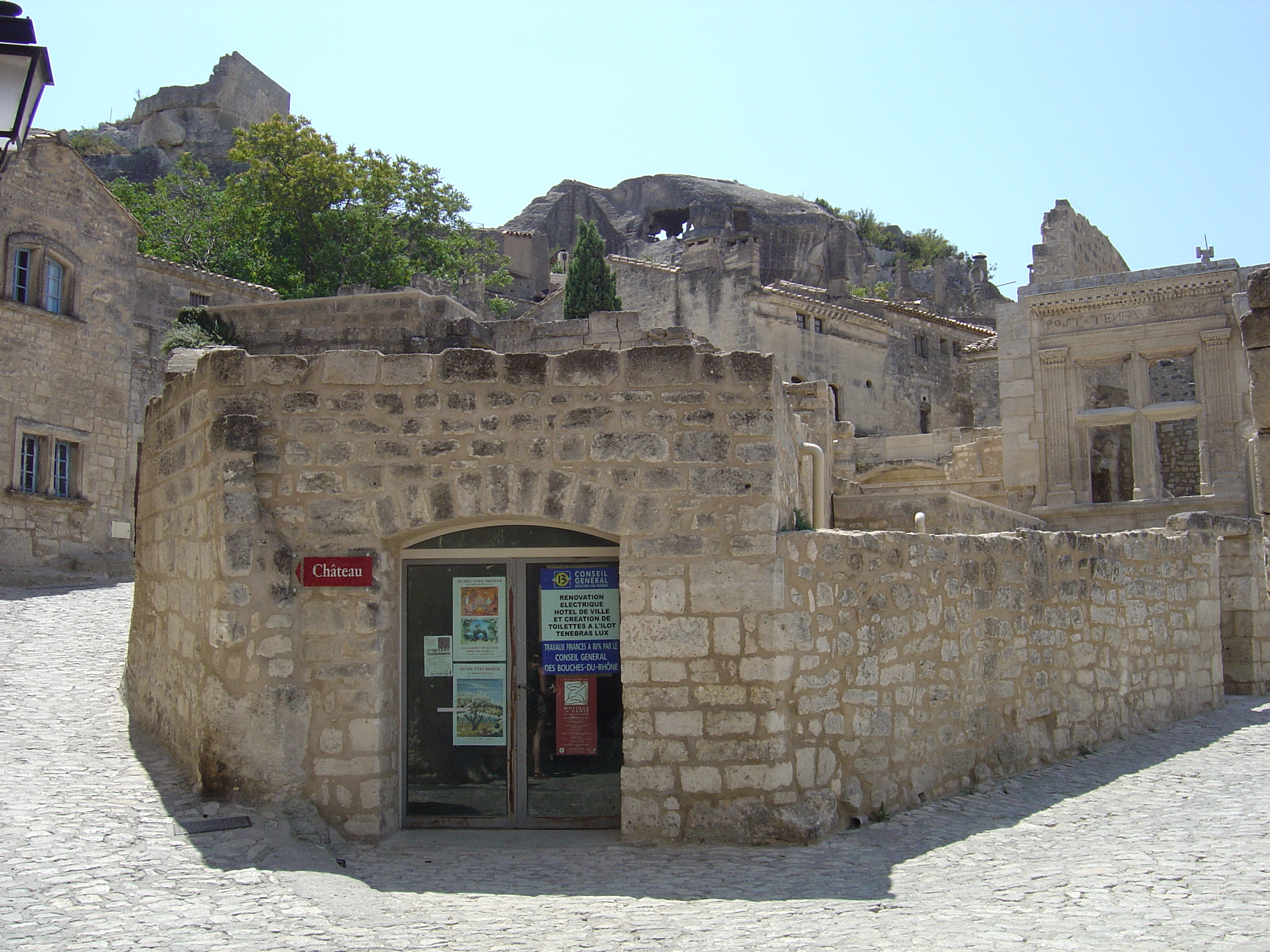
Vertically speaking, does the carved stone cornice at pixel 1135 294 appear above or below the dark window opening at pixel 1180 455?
above

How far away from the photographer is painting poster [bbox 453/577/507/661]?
7.13 meters

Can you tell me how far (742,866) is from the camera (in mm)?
6051

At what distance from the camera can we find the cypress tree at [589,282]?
31844mm

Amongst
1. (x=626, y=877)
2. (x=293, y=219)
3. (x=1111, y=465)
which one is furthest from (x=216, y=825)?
(x=293, y=219)

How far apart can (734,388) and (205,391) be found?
3.32 meters

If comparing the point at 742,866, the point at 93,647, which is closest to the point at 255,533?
the point at 742,866

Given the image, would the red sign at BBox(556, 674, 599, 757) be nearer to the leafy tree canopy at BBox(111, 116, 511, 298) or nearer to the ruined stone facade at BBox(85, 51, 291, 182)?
the leafy tree canopy at BBox(111, 116, 511, 298)

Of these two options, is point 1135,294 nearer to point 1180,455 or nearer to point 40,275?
point 1180,455

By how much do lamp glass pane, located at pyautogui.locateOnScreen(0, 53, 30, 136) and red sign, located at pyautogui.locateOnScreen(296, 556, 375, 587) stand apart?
3017 millimetres

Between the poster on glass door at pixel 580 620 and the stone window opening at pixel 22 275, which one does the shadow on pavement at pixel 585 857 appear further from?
the stone window opening at pixel 22 275

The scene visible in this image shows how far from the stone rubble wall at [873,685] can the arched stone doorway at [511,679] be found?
1.64ft

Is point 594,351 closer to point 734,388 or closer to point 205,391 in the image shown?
point 734,388

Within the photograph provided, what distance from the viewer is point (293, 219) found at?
30.5 m

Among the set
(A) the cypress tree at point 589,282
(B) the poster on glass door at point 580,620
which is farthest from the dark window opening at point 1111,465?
(B) the poster on glass door at point 580,620
